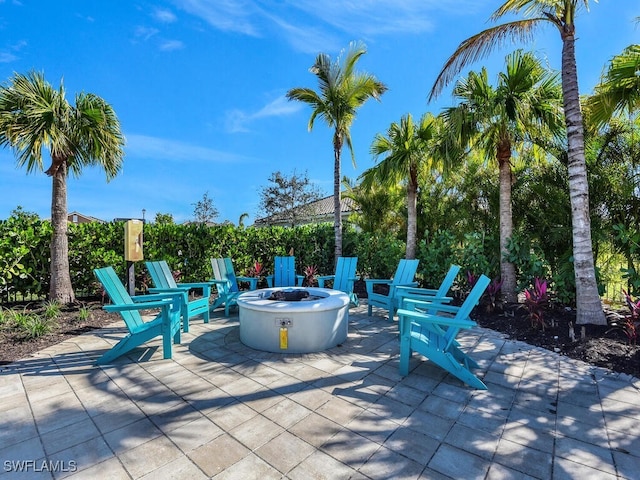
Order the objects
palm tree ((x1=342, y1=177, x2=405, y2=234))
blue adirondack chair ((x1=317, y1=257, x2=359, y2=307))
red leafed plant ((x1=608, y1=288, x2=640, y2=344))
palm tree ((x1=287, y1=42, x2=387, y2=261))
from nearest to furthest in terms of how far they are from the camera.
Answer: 1. red leafed plant ((x1=608, y1=288, x2=640, y2=344))
2. blue adirondack chair ((x1=317, y1=257, x2=359, y2=307))
3. palm tree ((x1=287, y1=42, x2=387, y2=261))
4. palm tree ((x1=342, y1=177, x2=405, y2=234))

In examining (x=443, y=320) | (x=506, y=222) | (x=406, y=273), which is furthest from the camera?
(x=506, y=222)

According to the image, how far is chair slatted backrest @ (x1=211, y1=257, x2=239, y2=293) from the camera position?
233 inches

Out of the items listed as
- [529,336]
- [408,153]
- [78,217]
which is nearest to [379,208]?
[408,153]

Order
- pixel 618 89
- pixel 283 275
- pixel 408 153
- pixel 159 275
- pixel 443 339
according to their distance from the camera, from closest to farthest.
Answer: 1. pixel 443 339
2. pixel 618 89
3. pixel 159 275
4. pixel 283 275
5. pixel 408 153

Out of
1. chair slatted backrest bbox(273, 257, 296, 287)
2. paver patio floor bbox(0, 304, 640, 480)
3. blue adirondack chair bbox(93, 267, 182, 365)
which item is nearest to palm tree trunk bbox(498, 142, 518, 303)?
paver patio floor bbox(0, 304, 640, 480)

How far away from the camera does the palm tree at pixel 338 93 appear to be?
25.2ft

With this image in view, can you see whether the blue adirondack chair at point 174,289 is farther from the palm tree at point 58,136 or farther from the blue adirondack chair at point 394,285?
the blue adirondack chair at point 394,285

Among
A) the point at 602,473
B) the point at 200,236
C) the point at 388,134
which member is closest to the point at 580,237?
the point at 602,473

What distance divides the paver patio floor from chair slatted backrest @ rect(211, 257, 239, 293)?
2.20 meters

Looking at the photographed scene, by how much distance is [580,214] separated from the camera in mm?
4551

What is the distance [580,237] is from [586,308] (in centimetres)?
106

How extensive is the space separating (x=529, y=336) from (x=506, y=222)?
94.6 inches

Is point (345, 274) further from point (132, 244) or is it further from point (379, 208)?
point (379, 208)

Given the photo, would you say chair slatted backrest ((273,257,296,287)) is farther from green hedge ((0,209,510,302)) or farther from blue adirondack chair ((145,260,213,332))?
green hedge ((0,209,510,302))
